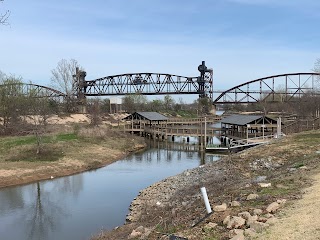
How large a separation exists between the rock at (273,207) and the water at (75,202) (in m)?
8.82

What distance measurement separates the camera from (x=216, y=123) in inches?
3863

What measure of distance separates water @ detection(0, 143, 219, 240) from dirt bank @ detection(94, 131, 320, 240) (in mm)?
1890

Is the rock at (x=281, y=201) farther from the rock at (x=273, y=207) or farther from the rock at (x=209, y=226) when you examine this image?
the rock at (x=209, y=226)

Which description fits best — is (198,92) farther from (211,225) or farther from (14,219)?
(211,225)

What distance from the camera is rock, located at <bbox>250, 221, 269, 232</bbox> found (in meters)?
9.16

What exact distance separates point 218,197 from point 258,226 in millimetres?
4289

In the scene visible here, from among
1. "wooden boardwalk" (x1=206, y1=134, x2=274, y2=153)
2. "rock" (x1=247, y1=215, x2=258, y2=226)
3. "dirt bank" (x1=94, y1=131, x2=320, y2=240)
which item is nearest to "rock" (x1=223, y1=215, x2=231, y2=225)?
"dirt bank" (x1=94, y1=131, x2=320, y2=240)

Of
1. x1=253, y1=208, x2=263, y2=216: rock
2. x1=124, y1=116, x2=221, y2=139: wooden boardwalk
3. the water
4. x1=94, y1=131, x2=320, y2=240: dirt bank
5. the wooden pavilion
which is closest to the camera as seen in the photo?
x1=253, y1=208, x2=263, y2=216: rock

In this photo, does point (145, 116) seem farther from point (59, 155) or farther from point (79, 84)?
point (79, 84)

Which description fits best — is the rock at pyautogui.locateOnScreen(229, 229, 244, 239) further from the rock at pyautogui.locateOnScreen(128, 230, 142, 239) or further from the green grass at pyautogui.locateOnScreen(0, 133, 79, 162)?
the green grass at pyautogui.locateOnScreen(0, 133, 79, 162)

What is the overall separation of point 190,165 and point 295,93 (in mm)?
86760

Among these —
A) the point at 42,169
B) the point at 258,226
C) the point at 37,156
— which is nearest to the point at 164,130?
the point at 37,156

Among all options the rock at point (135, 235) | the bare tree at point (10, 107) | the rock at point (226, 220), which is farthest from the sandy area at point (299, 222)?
the bare tree at point (10, 107)

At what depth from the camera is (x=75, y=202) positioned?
22.9 meters
